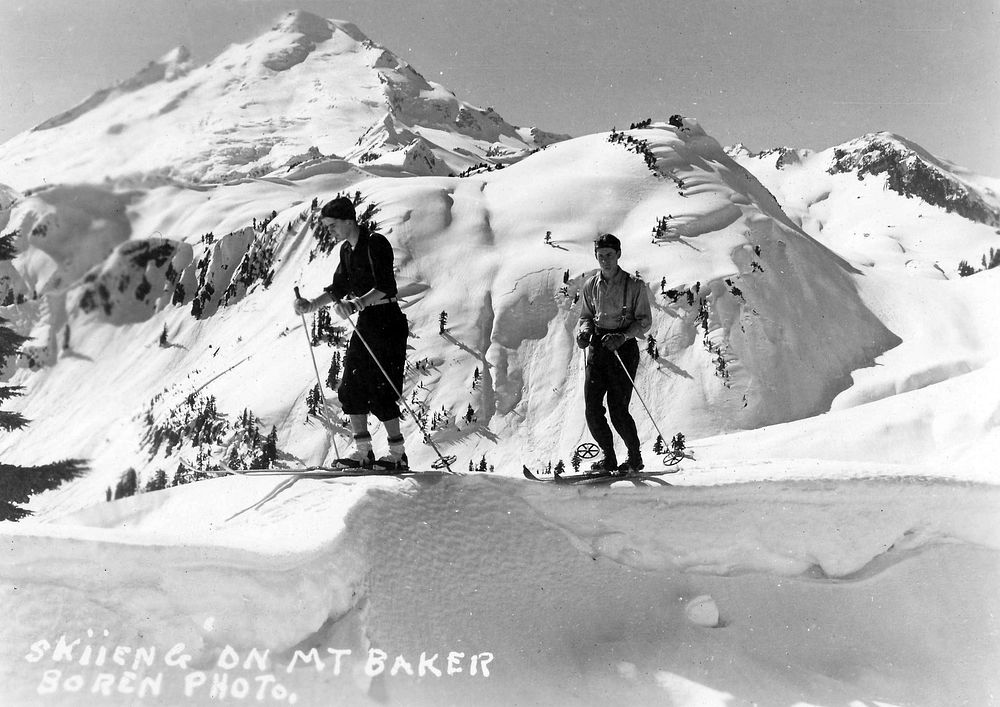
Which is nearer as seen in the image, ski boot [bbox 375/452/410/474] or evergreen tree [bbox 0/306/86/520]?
ski boot [bbox 375/452/410/474]

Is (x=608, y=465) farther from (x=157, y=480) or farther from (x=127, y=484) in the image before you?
(x=127, y=484)

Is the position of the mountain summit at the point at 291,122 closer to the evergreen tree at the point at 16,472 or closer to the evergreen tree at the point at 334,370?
the evergreen tree at the point at 334,370

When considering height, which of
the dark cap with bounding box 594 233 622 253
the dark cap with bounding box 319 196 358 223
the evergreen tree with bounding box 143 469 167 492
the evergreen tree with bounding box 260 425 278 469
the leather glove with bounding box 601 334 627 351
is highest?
the dark cap with bounding box 319 196 358 223

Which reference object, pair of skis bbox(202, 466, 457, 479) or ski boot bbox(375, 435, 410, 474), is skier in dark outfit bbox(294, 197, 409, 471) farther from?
pair of skis bbox(202, 466, 457, 479)

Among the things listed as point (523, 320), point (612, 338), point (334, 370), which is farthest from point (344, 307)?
point (523, 320)

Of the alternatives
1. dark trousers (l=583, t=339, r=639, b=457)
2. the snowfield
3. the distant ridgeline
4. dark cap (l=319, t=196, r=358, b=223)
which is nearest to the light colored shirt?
dark trousers (l=583, t=339, r=639, b=457)

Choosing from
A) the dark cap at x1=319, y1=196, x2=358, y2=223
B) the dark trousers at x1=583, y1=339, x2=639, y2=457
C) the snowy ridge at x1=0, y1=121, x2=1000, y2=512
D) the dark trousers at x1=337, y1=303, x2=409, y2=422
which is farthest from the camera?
the snowy ridge at x1=0, y1=121, x2=1000, y2=512

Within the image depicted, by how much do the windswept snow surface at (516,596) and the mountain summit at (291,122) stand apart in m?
26.6

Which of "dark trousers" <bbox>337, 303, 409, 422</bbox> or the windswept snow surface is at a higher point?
"dark trousers" <bbox>337, 303, 409, 422</bbox>

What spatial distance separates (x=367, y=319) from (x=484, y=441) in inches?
781

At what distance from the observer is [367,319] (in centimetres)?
490

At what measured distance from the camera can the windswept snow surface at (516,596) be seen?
11.6 feet

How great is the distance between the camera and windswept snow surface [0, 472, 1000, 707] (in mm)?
3543

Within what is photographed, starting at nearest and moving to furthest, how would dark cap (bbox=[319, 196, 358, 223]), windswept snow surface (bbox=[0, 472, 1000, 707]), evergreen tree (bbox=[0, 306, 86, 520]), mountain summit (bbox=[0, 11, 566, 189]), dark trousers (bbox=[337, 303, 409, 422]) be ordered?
windswept snow surface (bbox=[0, 472, 1000, 707])
dark cap (bbox=[319, 196, 358, 223])
dark trousers (bbox=[337, 303, 409, 422])
evergreen tree (bbox=[0, 306, 86, 520])
mountain summit (bbox=[0, 11, 566, 189])
